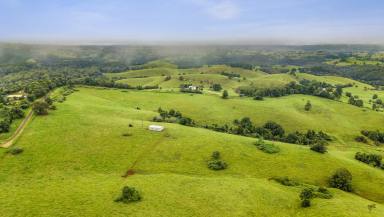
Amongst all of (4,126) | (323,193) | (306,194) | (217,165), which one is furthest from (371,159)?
(4,126)

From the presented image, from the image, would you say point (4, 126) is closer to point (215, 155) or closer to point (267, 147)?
point (215, 155)

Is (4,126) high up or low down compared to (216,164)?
up

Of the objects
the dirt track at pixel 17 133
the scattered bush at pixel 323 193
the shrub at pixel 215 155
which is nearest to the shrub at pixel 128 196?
the shrub at pixel 215 155

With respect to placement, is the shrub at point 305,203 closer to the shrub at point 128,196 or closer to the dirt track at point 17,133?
the shrub at point 128,196

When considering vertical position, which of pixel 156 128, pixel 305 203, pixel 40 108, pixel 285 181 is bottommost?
pixel 285 181

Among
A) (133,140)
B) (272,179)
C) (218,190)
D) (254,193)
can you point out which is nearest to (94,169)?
(133,140)

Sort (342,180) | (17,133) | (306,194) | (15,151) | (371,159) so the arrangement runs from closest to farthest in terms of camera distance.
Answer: (306,194)
(342,180)
(15,151)
(17,133)
(371,159)
